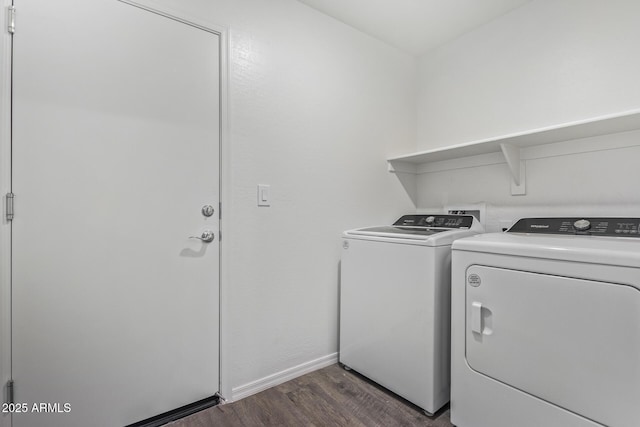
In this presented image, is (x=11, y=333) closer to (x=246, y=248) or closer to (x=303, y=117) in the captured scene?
(x=246, y=248)

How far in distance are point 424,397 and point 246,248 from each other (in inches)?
45.5

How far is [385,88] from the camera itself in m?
2.27

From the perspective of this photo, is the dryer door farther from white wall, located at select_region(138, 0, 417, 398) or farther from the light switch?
the light switch

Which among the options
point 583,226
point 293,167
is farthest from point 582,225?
point 293,167

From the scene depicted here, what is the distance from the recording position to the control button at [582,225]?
146 cm

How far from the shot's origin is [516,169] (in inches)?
72.4

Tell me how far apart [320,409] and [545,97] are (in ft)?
7.07

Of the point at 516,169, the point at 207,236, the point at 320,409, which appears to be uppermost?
the point at 516,169

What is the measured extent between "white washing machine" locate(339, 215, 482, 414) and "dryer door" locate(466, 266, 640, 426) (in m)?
0.18

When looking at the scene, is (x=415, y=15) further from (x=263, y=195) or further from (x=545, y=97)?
(x=263, y=195)

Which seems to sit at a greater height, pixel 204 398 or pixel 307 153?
pixel 307 153

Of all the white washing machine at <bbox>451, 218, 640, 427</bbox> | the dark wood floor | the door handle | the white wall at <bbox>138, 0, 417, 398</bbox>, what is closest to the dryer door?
the white washing machine at <bbox>451, 218, 640, 427</bbox>

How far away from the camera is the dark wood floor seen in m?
1.43

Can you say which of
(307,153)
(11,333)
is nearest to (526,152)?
(307,153)
